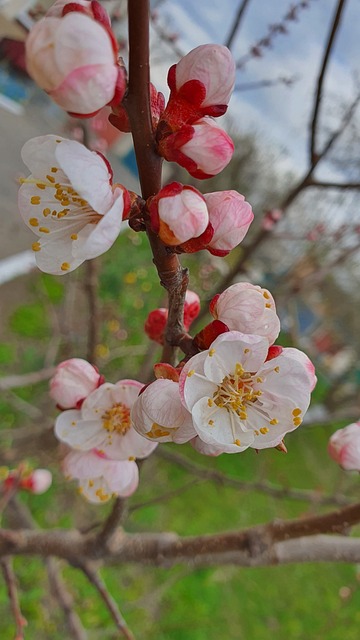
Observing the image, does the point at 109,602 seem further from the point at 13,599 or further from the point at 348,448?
the point at 348,448

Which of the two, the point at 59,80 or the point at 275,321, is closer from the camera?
the point at 59,80

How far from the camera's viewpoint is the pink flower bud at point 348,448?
66 cm

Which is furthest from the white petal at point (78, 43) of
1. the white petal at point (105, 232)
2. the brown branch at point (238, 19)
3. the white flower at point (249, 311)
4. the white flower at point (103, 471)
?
the brown branch at point (238, 19)

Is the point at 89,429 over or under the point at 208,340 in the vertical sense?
under

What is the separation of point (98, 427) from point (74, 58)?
428 millimetres

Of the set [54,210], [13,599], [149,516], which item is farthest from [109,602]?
[149,516]

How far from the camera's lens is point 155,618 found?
2.67 meters

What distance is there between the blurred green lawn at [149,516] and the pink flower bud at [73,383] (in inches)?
54.8

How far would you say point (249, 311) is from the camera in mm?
490

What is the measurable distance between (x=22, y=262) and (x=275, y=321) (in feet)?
11.0

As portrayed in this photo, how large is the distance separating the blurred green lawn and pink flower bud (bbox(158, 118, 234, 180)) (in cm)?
162

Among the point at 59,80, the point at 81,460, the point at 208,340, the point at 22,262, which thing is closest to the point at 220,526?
the point at 22,262

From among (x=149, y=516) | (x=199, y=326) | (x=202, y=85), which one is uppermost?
(x=202, y=85)

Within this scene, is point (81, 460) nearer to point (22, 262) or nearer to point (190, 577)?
point (190, 577)
